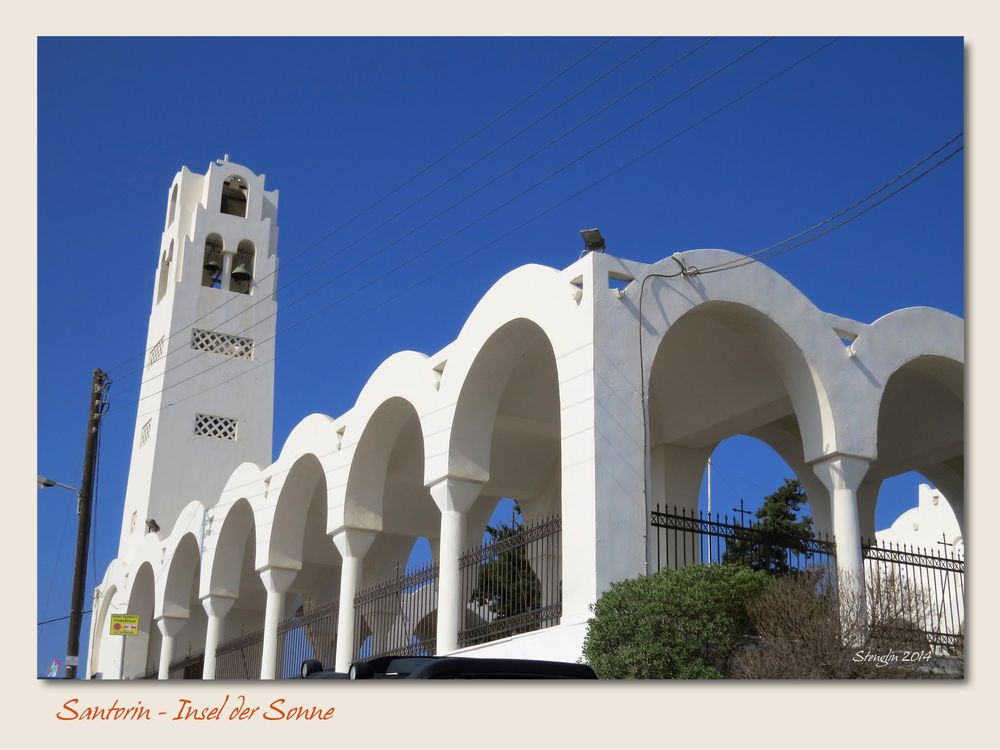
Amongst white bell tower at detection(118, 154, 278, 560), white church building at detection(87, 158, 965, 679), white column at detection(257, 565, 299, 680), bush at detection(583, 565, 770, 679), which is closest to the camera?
bush at detection(583, 565, 770, 679)

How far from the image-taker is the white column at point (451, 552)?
1309cm

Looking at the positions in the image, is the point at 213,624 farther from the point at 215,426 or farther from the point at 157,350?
the point at 157,350

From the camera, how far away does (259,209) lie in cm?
2638

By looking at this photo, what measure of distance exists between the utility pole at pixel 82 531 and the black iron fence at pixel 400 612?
369 cm

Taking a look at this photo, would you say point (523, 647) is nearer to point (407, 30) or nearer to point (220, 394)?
point (407, 30)

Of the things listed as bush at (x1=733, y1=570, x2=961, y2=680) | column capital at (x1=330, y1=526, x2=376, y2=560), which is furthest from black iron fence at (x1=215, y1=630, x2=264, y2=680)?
bush at (x1=733, y1=570, x2=961, y2=680)

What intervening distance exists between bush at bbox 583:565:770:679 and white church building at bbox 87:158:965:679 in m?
0.46

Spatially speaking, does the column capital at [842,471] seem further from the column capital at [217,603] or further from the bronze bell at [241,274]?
the bronze bell at [241,274]

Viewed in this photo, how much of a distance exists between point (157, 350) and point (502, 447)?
33.8 ft

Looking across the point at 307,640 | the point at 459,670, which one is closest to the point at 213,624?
the point at 307,640

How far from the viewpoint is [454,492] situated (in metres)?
13.5

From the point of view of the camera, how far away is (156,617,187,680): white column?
2155 centimetres

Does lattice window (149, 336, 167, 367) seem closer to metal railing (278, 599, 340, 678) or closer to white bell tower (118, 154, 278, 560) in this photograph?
white bell tower (118, 154, 278, 560)
